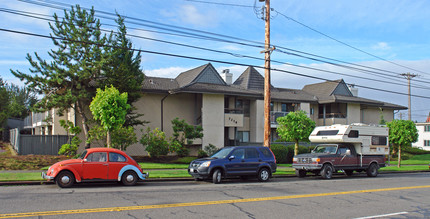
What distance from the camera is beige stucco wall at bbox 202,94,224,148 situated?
2948 cm

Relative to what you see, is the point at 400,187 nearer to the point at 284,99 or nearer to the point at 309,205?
the point at 309,205

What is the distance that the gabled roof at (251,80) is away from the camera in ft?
116

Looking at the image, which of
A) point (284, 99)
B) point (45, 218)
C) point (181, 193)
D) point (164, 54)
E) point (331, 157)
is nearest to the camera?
point (45, 218)

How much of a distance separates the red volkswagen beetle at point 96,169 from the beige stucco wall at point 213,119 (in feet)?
49.3

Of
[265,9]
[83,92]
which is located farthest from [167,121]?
[265,9]

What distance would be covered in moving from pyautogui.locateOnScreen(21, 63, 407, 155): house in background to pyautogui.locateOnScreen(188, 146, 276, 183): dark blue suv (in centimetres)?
1178

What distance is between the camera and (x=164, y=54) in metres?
17.0

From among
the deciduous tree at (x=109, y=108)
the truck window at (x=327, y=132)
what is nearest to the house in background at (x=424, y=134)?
the truck window at (x=327, y=132)

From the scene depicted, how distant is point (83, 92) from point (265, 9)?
12941mm

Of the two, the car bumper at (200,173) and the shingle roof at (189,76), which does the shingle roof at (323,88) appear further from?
the car bumper at (200,173)

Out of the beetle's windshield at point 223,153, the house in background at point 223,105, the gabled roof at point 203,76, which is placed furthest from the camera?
the gabled roof at point 203,76

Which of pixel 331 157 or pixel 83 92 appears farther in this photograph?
pixel 83 92

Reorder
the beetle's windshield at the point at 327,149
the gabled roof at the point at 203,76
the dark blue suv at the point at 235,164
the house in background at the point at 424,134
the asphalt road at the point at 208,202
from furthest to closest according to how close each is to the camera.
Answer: the house in background at the point at 424,134
the gabled roof at the point at 203,76
the beetle's windshield at the point at 327,149
the dark blue suv at the point at 235,164
the asphalt road at the point at 208,202

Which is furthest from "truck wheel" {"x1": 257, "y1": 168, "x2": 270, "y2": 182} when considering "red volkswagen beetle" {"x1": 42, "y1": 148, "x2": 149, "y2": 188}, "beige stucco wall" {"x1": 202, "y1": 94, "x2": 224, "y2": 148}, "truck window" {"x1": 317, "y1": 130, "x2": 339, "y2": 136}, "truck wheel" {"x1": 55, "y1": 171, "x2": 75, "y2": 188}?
"beige stucco wall" {"x1": 202, "y1": 94, "x2": 224, "y2": 148}
